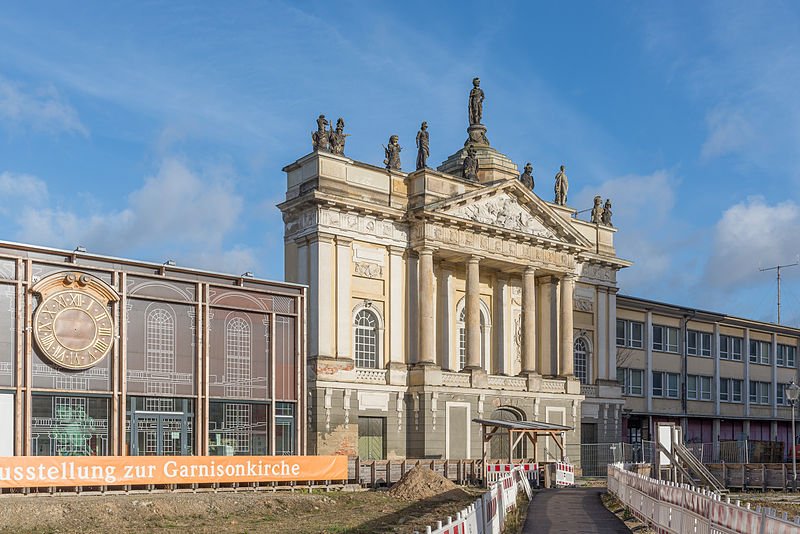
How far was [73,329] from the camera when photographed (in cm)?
3569

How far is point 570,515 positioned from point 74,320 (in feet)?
58.9

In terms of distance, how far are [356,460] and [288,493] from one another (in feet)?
17.1

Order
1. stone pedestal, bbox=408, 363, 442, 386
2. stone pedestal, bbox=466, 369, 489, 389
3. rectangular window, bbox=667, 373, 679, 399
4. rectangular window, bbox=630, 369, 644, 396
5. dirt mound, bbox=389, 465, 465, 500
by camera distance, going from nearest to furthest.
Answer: dirt mound, bbox=389, 465, 465, 500, stone pedestal, bbox=408, 363, 442, 386, stone pedestal, bbox=466, 369, 489, 389, rectangular window, bbox=630, 369, 644, 396, rectangular window, bbox=667, 373, 679, 399

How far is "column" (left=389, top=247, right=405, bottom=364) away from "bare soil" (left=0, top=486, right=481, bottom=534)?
1724 centimetres

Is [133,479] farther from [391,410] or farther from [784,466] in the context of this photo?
[784,466]

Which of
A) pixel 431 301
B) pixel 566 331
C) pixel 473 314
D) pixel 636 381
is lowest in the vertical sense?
pixel 636 381

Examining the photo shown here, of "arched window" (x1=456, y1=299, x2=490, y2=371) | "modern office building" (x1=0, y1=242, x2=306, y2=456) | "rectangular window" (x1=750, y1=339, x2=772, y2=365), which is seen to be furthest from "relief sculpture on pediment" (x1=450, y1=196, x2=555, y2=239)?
"rectangular window" (x1=750, y1=339, x2=772, y2=365)

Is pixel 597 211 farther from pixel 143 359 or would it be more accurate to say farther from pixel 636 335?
pixel 143 359

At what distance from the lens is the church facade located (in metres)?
51.2

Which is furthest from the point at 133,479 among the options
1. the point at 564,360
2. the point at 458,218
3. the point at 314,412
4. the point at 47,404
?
the point at 564,360

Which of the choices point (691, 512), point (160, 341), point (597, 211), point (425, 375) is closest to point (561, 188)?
point (597, 211)

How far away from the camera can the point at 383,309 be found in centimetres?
5400

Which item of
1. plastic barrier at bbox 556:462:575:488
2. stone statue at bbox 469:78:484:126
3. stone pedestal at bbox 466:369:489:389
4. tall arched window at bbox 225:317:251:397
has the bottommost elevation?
plastic barrier at bbox 556:462:575:488

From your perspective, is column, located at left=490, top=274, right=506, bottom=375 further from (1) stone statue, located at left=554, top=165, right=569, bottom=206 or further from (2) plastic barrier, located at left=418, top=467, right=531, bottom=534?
(2) plastic barrier, located at left=418, top=467, right=531, bottom=534
